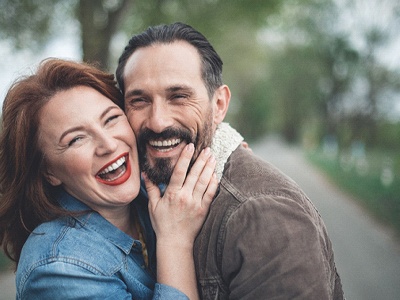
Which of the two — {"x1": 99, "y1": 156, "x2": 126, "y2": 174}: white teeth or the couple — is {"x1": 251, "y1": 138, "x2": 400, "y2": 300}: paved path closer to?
the couple

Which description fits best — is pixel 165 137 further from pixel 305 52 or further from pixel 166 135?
pixel 305 52

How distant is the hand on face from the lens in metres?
2.06

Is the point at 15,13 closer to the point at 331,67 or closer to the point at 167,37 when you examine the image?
the point at 167,37

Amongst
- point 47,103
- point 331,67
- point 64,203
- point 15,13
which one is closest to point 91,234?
point 64,203

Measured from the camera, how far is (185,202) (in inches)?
81.8

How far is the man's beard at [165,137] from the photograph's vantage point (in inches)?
86.7

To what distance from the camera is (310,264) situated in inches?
63.9

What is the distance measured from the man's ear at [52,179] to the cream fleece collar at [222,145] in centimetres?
99

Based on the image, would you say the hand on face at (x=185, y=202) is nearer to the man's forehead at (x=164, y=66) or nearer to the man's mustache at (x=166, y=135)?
the man's mustache at (x=166, y=135)

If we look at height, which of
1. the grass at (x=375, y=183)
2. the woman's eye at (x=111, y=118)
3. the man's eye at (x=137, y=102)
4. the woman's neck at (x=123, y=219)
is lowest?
the grass at (x=375, y=183)

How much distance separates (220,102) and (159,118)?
553mm

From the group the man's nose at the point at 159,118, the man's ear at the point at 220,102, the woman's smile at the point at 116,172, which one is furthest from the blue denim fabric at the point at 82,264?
the man's ear at the point at 220,102

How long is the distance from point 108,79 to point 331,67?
2188 centimetres

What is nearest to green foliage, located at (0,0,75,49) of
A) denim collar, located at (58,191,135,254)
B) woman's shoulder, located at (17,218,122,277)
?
denim collar, located at (58,191,135,254)
